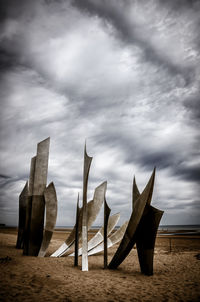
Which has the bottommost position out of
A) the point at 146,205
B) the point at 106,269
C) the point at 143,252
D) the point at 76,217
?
the point at 106,269

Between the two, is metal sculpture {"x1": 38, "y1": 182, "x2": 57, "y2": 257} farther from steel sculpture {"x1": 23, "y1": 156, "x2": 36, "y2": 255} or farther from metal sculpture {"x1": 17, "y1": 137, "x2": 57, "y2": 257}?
steel sculpture {"x1": 23, "y1": 156, "x2": 36, "y2": 255}

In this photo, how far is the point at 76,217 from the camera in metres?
7.80

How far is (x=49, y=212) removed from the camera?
28.6 ft

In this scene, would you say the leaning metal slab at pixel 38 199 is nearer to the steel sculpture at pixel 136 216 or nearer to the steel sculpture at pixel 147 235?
the steel sculpture at pixel 136 216

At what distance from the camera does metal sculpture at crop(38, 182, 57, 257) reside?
8432 millimetres

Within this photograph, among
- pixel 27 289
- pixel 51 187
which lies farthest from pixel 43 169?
pixel 27 289

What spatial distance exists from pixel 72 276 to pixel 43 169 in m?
4.38

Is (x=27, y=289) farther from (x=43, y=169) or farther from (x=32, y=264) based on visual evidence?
(x=43, y=169)

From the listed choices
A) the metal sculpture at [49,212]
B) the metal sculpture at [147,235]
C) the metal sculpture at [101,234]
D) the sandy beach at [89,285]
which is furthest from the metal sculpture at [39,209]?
the metal sculpture at [147,235]

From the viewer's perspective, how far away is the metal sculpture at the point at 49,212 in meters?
8.43

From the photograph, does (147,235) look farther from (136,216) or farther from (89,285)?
(89,285)

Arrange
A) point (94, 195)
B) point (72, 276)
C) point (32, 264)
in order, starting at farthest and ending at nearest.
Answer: point (94, 195), point (32, 264), point (72, 276)

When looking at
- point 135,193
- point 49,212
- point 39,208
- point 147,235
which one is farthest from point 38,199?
point 147,235

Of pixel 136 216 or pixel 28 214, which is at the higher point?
pixel 136 216
